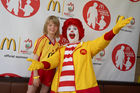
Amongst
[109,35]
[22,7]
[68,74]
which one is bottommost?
[68,74]

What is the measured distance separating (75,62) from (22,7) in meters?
0.87

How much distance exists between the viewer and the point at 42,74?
1334 millimetres

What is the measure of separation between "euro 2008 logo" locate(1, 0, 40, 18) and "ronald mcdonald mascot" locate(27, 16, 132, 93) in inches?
21.1

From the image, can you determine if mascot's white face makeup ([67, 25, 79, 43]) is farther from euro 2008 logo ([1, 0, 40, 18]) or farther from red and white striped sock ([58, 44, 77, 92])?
euro 2008 logo ([1, 0, 40, 18])

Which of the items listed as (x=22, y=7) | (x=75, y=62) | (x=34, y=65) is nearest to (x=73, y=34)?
(x=75, y=62)

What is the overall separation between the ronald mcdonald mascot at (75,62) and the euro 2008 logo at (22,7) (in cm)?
54

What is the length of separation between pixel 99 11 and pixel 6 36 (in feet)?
3.67

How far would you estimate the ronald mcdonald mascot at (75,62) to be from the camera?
1.10 m

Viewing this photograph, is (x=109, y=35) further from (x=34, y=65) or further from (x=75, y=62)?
(x=34, y=65)

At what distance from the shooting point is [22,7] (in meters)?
1.58

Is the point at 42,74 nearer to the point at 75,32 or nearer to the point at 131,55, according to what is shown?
the point at 75,32

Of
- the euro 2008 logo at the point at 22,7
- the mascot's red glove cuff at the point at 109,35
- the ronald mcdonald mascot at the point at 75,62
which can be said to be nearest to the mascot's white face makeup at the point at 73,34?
the ronald mcdonald mascot at the point at 75,62

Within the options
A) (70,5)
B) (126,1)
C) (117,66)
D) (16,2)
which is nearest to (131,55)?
(117,66)

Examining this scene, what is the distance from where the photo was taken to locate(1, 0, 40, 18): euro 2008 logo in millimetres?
1549
